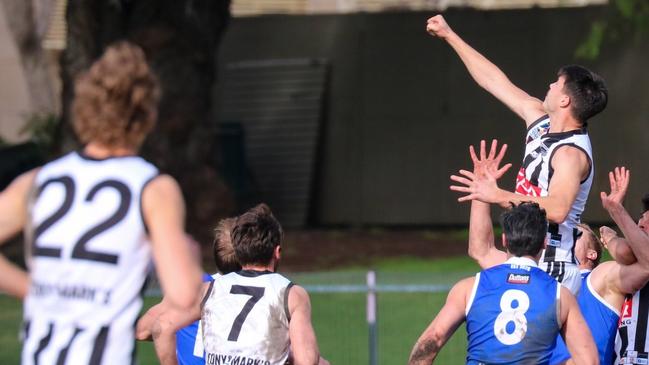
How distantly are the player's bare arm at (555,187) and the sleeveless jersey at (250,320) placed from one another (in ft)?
3.24

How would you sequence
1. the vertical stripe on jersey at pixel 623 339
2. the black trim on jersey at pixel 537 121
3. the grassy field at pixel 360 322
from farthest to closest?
1. the grassy field at pixel 360 322
2. the vertical stripe on jersey at pixel 623 339
3. the black trim on jersey at pixel 537 121

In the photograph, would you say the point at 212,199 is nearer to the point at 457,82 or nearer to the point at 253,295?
the point at 457,82

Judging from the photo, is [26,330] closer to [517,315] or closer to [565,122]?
[517,315]

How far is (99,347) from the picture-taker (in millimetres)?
3861

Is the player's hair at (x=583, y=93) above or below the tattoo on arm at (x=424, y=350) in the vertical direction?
above

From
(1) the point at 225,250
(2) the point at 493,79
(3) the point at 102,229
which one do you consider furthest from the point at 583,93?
(3) the point at 102,229

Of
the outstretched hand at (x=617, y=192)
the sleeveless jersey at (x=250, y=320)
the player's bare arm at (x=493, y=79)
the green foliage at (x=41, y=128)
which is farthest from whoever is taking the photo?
the green foliage at (x=41, y=128)

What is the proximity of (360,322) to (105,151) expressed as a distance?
283 inches

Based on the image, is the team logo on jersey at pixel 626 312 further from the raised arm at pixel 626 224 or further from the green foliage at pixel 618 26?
the green foliage at pixel 618 26

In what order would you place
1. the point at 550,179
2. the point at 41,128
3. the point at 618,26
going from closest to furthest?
the point at 550,179 → the point at 618,26 → the point at 41,128

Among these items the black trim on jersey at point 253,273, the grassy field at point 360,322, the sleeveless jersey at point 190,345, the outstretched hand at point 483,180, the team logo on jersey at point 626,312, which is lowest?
the grassy field at point 360,322

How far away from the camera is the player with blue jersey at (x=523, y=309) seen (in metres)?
Result: 5.31

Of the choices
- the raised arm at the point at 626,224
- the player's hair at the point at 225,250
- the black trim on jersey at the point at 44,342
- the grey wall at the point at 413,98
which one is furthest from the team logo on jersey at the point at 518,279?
the grey wall at the point at 413,98

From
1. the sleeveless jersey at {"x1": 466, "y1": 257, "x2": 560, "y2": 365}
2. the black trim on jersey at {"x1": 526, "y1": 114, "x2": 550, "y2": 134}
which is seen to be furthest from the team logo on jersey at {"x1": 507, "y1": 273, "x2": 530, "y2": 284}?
the black trim on jersey at {"x1": 526, "y1": 114, "x2": 550, "y2": 134}
